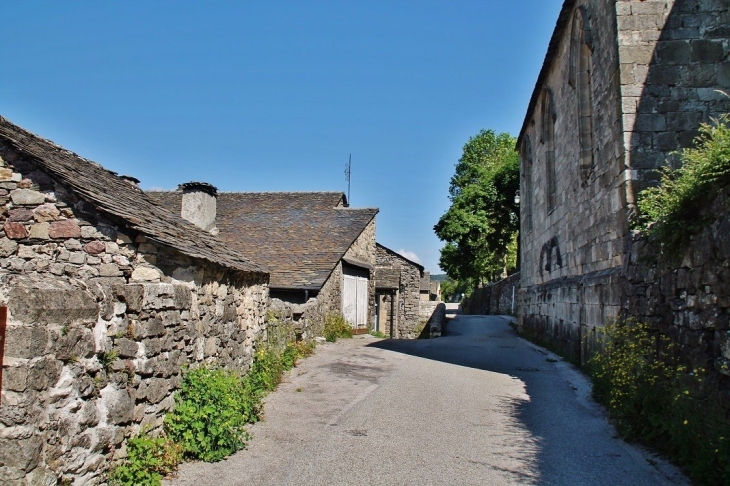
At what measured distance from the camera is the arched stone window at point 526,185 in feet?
70.2

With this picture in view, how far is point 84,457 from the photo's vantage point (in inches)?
167

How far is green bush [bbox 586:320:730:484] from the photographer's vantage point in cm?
463

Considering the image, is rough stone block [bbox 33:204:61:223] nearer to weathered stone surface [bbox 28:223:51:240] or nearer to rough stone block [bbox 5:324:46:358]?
weathered stone surface [bbox 28:223:51:240]

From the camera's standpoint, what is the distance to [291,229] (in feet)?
65.5

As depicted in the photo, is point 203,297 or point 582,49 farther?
point 582,49

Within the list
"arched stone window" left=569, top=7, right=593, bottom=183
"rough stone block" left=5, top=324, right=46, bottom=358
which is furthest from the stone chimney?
"rough stone block" left=5, top=324, right=46, bottom=358

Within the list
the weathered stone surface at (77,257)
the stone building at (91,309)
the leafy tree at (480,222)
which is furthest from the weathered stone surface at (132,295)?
the leafy tree at (480,222)

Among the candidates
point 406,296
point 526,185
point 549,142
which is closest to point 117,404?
point 549,142

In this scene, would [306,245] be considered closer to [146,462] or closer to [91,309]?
[146,462]

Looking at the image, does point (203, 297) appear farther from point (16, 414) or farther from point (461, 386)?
point (461, 386)

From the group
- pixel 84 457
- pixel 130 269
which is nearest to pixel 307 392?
pixel 130 269

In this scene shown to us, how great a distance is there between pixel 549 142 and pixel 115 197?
13.3m

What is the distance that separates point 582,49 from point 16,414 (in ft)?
40.8

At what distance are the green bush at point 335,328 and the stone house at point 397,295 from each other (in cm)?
595
